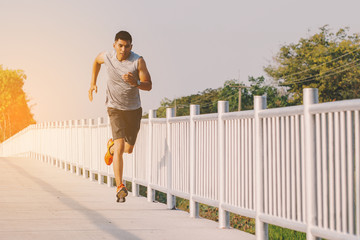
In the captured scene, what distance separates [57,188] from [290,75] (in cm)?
7291

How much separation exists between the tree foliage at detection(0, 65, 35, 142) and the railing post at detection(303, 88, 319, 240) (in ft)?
302

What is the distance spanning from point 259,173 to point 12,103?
304 feet

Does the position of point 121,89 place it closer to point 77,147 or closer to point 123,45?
point 123,45

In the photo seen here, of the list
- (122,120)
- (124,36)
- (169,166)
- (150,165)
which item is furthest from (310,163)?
(150,165)

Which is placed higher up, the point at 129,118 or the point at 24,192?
the point at 129,118

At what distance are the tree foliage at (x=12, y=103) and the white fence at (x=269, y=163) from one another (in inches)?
3428

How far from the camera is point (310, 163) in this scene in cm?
631

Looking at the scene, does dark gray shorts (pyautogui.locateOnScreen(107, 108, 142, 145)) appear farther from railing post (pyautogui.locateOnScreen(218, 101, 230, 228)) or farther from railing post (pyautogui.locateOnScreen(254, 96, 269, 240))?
railing post (pyautogui.locateOnScreen(254, 96, 269, 240))

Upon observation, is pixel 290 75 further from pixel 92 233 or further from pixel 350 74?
pixel 92 233

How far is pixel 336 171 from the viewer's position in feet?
19.3

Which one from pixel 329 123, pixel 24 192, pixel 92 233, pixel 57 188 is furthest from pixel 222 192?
pixel 57 188

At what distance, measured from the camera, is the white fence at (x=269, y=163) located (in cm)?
582

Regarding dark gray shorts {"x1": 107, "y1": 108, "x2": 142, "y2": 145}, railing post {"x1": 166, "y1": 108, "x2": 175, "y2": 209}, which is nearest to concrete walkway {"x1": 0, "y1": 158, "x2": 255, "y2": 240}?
railing post {"x1": 166, "y1": 108, "x2": 175, "y2": 209}

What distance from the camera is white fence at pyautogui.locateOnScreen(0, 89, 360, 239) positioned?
19.1ft
